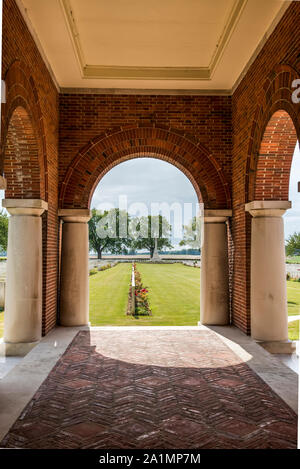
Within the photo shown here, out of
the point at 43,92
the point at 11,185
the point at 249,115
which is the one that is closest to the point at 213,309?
the point at 249,115

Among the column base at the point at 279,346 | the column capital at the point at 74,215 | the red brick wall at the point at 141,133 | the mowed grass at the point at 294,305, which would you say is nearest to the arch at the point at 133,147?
the red brick wall at the point at 141,133

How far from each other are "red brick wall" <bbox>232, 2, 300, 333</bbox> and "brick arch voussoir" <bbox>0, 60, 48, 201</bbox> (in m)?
3.91

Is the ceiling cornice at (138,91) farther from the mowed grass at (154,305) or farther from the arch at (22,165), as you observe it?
the mowed grass at (154,305)

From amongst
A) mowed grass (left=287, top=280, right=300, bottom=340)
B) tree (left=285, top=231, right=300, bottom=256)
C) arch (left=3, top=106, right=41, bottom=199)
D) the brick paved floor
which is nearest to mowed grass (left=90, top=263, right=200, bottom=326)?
mowed grass (left=287, top=280, right=300, bottom=340)

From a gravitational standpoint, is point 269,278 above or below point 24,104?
below

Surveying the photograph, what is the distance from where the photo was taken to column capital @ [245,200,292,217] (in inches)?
292

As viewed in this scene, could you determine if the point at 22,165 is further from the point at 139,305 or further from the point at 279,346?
the point at 139,305

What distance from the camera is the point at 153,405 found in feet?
14.3

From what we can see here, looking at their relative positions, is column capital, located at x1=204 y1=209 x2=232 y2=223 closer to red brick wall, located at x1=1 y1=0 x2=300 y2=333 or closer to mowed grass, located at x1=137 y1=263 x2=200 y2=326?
red brick wall, located at x1=1 y1=0 x2=300 y2=333

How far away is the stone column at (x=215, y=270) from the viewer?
8.83 meters

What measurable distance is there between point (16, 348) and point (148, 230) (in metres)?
41.8

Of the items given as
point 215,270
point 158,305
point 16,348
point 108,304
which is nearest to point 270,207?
point 215,270

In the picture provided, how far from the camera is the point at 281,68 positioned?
6.02 metres

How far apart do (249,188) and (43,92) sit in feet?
14.5
